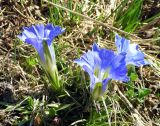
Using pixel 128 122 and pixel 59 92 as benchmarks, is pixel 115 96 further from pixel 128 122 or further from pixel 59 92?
pixel 59 92

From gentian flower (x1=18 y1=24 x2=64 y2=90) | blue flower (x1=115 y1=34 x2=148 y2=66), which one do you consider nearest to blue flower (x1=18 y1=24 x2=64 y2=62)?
gentian flower (x1=18 y1=24 x2=64 y2=90)

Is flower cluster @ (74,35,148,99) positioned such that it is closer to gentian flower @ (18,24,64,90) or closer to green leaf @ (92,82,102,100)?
green leaf @ (92,82,102,100)

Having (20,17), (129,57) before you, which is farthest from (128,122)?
(20,17)

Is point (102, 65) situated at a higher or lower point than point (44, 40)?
lower

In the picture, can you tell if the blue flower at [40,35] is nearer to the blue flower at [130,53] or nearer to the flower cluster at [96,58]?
the flower cluster at [96,58]

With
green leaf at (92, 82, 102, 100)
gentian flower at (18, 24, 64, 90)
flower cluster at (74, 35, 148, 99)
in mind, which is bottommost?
green leaf at (92, 82, 102, 100)

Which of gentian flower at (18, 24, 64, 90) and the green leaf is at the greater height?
gentian flower at (18, 24, 64, 90)

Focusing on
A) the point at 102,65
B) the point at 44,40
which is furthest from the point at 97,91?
the point at 44,40

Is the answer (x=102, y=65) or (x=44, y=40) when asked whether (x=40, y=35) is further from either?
(x=102, y=65)
